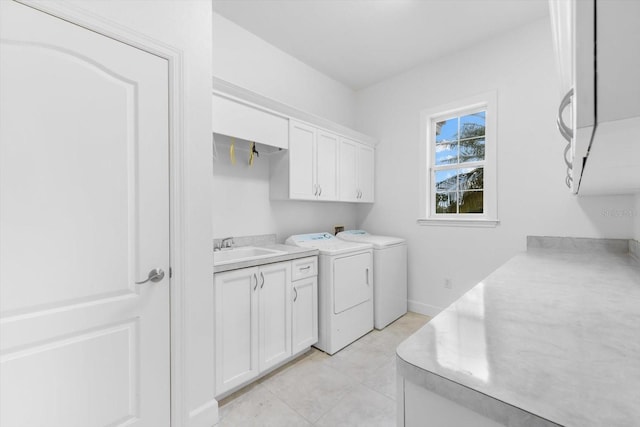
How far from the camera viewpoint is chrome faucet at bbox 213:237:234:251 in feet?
7.65

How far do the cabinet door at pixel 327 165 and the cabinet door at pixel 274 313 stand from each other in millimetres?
1058

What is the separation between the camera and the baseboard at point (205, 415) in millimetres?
1561

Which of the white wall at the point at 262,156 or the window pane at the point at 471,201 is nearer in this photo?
the white wall at the point at 262,156

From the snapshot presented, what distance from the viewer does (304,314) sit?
2.36 metres

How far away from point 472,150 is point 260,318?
275 cm

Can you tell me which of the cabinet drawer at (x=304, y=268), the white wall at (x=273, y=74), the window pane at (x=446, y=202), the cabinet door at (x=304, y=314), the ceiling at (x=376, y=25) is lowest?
the cabinet door at (x=304, y=314)

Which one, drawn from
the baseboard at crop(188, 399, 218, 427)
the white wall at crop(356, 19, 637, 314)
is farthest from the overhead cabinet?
the baseboard at crop(188, 399, 218, 427)

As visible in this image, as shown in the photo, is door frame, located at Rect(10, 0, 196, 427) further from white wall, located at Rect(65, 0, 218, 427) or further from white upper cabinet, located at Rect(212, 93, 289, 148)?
white upper cabinet, located at Rect(212, 93, 289, 148)

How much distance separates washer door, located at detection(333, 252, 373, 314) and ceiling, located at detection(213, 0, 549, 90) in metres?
2.17

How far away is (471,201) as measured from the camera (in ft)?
Result: 10.0

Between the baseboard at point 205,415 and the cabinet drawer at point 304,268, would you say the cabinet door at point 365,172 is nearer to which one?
the cabinet drawer at point 304,268

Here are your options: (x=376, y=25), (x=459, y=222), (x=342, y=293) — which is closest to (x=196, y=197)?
(x=342, y=293)

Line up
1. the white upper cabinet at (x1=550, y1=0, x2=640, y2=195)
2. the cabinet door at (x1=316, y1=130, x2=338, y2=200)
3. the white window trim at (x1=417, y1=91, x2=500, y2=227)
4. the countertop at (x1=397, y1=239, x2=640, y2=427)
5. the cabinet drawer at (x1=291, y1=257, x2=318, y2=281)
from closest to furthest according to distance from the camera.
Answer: the white upper cabinet at (x1=550, y1=0, x2=640, y2=195) → the countertop at (x1=397, y1=239, x2=640, y2=427) → the cabinet drawer at (x1=291, y1=257, x2=318, y2=281) → the white window trim at (x1=417, y1=91, x2=500, y2=227) → the cabinet door at (x1=316, y1=130, x2=338, y2=200)

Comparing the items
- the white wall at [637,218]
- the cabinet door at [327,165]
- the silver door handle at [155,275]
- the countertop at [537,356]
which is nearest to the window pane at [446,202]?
the cabinet door at [327,165]
